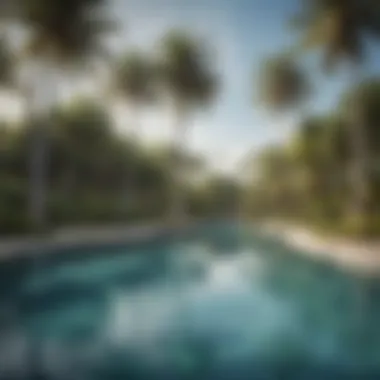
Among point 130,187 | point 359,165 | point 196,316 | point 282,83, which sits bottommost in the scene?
point 196,316

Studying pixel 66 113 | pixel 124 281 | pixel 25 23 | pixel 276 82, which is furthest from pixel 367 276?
pixel 25 23

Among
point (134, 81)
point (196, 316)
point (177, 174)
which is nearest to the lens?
point (196, 316)

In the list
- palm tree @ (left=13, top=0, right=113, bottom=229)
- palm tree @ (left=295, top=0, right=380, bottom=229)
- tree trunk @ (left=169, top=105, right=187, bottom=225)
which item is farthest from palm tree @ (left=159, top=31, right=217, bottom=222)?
palm tree @ (left=295, top=0, right=380, bottom=229)

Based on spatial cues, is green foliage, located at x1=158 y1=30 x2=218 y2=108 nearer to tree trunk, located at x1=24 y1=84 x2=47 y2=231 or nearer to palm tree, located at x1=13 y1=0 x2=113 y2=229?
palm tree, located at x1=13 y1=0 x2=113 y2=229

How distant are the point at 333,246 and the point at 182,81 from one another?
1.36m

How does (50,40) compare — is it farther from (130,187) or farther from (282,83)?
(282,83)

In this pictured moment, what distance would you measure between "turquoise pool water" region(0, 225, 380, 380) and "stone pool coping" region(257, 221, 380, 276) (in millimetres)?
66

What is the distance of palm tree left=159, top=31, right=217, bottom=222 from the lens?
8.23 feet

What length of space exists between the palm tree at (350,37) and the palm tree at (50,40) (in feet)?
3.74

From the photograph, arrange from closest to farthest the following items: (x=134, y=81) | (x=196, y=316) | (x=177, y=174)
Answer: (x=196, y=316), (x=134, y=81), (x=177, y=174)

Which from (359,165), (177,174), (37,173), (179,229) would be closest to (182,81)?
(177,174)

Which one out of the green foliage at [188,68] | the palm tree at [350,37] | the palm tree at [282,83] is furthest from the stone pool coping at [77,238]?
the palm tree at [350,37]

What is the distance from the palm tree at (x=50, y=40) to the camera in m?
2.62

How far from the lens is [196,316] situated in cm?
239
